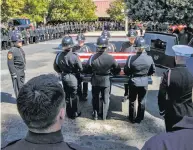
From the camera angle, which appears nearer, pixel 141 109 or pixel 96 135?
pixel 96 135

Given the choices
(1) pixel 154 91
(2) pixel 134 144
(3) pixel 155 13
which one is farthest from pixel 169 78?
(3) pixel 155 13

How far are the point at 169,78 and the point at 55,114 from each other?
2450 mm

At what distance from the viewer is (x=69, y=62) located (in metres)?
6.32

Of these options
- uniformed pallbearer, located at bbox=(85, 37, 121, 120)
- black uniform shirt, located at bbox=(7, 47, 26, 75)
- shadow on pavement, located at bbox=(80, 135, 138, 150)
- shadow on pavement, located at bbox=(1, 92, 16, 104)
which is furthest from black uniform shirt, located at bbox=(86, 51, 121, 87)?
shadow on pavement, located at bbox=(1, 92, 16, 104)

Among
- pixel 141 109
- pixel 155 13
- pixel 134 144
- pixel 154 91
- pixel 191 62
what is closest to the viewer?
pixel 134 144

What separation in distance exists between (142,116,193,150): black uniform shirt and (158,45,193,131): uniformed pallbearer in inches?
76.8

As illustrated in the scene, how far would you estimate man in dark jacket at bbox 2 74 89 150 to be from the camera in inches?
65.8

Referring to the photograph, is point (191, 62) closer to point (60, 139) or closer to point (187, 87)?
point (187, 87)

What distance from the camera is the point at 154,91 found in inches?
354

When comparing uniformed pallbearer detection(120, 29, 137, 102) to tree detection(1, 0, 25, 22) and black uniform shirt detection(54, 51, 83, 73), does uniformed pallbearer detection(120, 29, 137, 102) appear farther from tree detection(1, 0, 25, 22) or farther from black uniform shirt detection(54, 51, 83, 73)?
tree detection(1, 0, 25, 22)

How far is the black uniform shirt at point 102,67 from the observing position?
6145 millimetres

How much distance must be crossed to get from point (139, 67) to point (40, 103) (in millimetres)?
4378

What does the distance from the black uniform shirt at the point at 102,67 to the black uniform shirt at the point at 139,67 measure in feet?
1.13

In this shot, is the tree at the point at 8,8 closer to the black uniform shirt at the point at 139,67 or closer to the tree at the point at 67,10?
the tree at the point at 67,10
